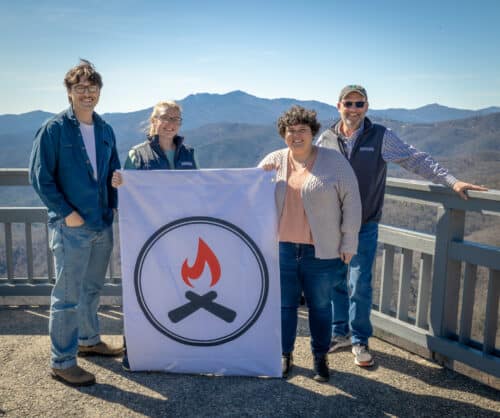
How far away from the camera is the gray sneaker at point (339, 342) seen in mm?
3486

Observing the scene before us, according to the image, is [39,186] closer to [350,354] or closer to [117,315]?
[117,315]

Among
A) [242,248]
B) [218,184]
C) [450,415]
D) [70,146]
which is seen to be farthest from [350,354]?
[70,146]

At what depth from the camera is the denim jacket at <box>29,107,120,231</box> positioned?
2.69 m

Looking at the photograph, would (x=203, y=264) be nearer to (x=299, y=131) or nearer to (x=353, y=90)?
(x=299, y=131)

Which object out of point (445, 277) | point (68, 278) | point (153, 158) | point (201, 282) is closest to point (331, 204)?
point (201, 282)

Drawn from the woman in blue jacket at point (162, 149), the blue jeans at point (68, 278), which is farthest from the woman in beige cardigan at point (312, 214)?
the blue jeans at point (68, 278)

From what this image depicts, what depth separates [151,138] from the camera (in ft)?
9.78

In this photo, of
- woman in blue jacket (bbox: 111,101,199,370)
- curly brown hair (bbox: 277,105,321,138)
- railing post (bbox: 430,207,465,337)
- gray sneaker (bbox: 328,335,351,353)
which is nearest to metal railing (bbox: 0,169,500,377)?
railing post (bbox: 430,207,465,337)

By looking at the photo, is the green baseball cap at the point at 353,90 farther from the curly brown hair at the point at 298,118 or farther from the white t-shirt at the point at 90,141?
the white t-shirt at the point at 90,141

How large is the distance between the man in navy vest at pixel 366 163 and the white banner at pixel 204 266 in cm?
70

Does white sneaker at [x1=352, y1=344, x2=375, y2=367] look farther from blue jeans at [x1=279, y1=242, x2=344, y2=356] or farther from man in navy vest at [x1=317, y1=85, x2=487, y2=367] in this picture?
blue jeans at [x1=279, y1=242, x2=344, y2=356]

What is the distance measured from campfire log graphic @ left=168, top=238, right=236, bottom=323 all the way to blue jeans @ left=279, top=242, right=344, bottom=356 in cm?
40

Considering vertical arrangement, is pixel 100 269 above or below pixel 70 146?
below

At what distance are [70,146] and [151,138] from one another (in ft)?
1.70
